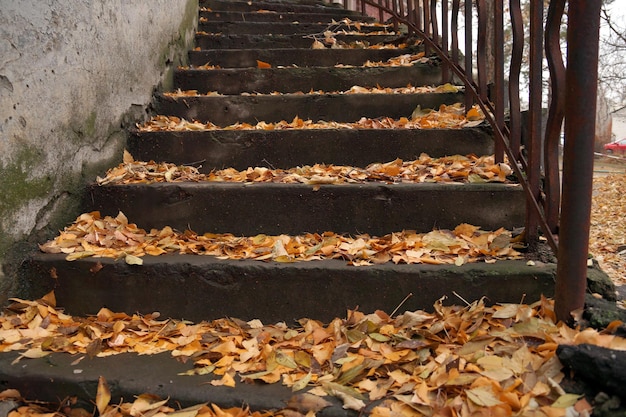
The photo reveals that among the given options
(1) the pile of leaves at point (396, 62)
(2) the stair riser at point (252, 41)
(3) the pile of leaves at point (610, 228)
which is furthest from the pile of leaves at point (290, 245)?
(3) the pile of leaves at point (610, 228)

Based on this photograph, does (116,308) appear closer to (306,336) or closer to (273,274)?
(273,274)

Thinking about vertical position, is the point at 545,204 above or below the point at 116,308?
above

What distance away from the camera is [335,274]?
65.8 inches

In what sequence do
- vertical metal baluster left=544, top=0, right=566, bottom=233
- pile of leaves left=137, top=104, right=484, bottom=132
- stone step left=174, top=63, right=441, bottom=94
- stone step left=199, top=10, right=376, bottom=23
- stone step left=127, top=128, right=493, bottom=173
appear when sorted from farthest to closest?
stone step left=199, top=10, right=376, bottom=23
stone step left=174, top=63, right=441, bottom=94
pile of leaves left=137, top=104, right=484, bottom=132
stone step left=127, top=128, right=493, bottom=173
vertical metal baluster left=544, top=0, right=566, bottom=233

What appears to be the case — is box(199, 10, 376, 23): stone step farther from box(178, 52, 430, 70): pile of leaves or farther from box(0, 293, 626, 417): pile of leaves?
box(0, 293, 626, 417): pile of leaves

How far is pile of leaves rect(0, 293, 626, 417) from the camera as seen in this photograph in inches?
46.8

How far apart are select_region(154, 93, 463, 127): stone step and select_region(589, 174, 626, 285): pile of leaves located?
2.55 meters

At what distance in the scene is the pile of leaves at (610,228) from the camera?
476cm

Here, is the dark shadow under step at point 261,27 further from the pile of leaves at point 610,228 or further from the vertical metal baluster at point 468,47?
the pile of leaves at point 610,228

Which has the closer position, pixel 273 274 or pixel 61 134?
pixel 273 274

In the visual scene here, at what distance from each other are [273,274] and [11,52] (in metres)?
1.23

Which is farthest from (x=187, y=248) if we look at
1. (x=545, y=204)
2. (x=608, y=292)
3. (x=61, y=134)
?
(x=608, y=292)

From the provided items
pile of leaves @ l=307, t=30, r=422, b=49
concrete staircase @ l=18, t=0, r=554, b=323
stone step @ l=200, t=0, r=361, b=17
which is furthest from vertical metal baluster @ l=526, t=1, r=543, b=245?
stone step @ l=200, t=0, r=361, b=17

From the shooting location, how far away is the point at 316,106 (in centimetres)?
281
